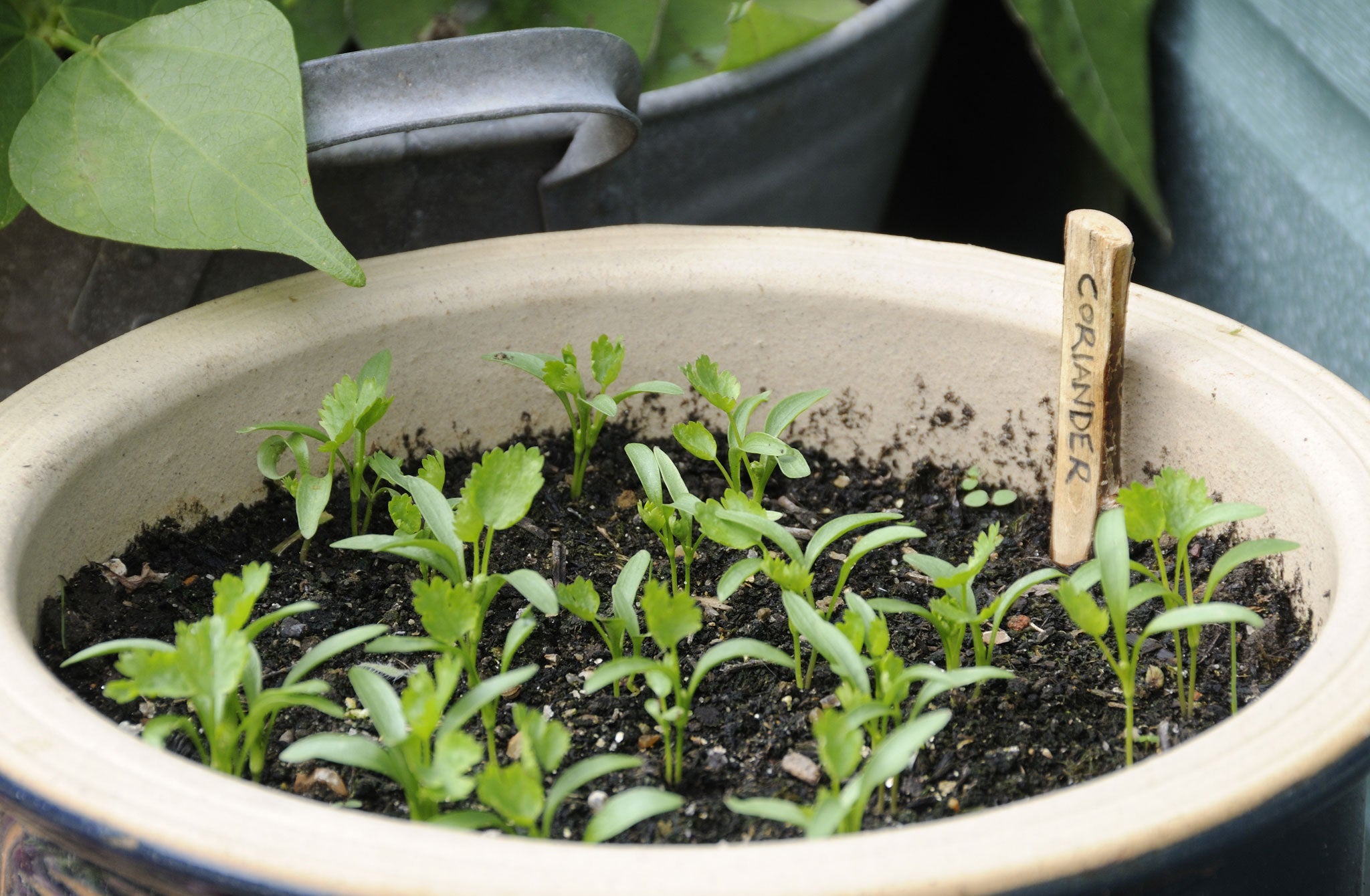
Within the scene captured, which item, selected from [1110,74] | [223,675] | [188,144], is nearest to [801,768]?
[223,675]

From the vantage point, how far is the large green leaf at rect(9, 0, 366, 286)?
2.60 ft

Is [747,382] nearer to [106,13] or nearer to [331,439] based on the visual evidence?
[331,439]

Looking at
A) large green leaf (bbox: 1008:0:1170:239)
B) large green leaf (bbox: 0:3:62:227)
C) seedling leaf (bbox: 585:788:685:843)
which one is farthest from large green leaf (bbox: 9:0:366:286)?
large green leaf (bbox: 1008:0:1170:239)

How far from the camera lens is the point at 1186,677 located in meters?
0.76

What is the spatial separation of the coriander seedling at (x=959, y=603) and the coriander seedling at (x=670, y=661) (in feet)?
0.29

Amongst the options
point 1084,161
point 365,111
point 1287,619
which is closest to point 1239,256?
point 1084,161

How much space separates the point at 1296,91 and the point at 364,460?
950 millimetres

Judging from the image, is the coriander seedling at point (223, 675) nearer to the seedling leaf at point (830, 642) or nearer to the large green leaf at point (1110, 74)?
the seedling leaf at point (830, 642)

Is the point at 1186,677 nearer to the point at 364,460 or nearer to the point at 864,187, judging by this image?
the point at 364,460

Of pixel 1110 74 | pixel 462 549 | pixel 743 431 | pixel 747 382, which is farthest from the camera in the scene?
pixel 1110 74

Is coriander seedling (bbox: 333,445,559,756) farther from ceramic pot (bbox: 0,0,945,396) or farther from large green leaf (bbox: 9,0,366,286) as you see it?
ceramic pot (bbox: 0,0,945,396)

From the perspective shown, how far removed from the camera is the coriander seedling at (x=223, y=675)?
58 cm

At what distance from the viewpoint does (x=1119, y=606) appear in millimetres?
646

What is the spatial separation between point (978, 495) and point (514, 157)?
479 millimetres
